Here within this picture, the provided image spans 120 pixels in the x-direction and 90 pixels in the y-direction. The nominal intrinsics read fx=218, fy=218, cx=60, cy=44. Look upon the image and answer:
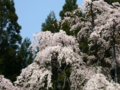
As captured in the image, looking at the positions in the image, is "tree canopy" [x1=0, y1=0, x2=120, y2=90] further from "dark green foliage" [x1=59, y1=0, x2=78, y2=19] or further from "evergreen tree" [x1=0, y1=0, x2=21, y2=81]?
"dark green foliage" [x1=59, y1=0, x2=78, y2=19]

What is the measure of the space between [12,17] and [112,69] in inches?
374

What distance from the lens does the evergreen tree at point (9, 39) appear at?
635 inches

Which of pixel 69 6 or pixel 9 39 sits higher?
pixel 69 6

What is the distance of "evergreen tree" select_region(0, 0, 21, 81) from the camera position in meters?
16.1

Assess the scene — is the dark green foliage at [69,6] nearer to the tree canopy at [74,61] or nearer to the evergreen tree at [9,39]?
the evergreen tree at [9,39]

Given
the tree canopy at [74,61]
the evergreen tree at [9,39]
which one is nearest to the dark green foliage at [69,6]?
the evergreen tree at [9,39]

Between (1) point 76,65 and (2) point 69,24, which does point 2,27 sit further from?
(1) point 76,65

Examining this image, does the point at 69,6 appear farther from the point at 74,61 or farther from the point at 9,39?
the point at 74,61

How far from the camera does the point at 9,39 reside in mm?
17156

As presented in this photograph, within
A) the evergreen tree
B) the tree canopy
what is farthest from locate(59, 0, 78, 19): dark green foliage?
the tree canopy

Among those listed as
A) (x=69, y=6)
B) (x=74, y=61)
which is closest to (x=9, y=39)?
(x=69, y=6)

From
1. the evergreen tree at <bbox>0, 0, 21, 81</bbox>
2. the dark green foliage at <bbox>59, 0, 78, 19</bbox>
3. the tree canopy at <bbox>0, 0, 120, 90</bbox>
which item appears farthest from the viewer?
the dark green foliage at <bbox>59, 0, 78, 19</bbox>

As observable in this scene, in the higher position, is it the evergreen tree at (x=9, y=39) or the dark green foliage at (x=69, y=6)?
the dark green foliage at (x=69, y=6)

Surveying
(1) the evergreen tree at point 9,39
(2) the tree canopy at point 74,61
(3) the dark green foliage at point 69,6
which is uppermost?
(3) the dark green foliage at point 69,6
